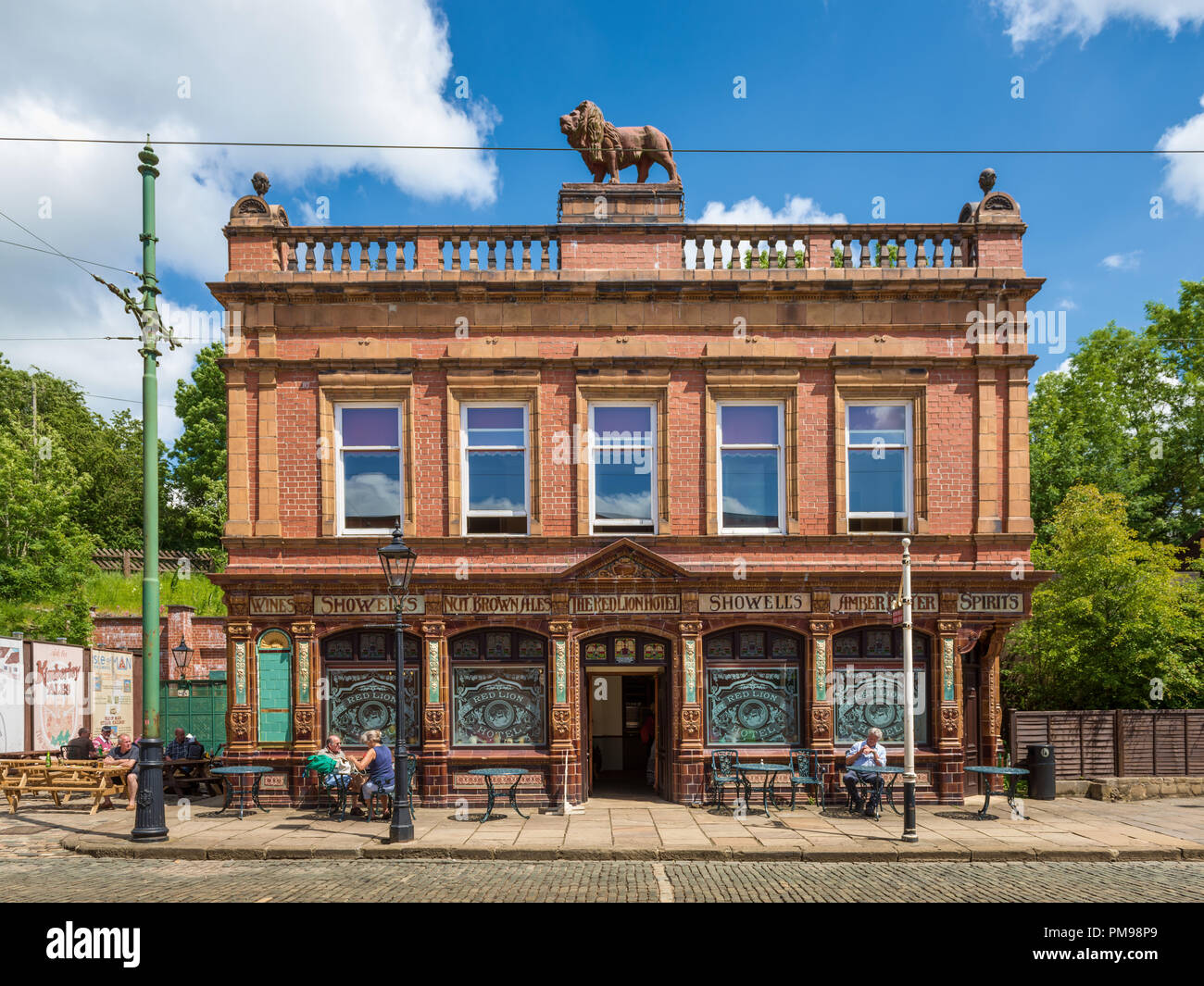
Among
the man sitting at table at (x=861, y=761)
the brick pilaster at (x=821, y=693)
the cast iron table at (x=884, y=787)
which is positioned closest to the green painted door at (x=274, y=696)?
the brick pilaster at (x=821, y=693)

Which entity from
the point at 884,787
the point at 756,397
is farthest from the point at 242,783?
the point at 756,397

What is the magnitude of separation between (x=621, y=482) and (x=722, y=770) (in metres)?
5.36

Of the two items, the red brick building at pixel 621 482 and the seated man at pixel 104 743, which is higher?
the red brick building at pixel 621 482

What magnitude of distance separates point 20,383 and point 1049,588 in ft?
163

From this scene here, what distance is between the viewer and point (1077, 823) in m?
14.0

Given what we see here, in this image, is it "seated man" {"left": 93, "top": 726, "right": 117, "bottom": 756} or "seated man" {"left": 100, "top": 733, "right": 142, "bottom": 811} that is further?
"seated man" {"left": 93, "top": 726, "right": 117, "bottom": 756}

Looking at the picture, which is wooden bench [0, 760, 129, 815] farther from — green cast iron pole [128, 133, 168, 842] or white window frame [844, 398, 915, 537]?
white window frame [844, 398, 915, 537]

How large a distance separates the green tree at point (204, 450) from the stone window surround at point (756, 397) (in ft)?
95.1

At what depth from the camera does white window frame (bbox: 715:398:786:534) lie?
53.5 feet

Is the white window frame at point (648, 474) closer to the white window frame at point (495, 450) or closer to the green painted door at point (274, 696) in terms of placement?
the white window frame at point (495, 450)

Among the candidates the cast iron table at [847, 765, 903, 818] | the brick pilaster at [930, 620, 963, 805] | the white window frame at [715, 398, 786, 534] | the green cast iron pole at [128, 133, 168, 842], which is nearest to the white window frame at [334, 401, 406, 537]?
the green cast iron pole at [128, 133, 168, 842]

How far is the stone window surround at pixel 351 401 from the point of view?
16.1 metres

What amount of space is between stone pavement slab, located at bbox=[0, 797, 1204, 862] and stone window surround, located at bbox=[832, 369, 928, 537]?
514cm

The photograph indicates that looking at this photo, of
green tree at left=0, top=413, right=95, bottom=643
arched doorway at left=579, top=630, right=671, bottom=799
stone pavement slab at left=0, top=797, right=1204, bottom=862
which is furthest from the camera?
green tree at left=0, top=413, right=95, bottom=643
